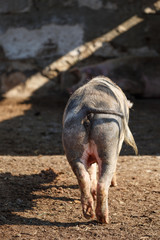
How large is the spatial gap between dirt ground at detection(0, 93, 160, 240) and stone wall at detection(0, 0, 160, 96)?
199 cm

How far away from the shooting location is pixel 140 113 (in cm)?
652

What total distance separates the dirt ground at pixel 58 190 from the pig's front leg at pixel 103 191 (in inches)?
3.1

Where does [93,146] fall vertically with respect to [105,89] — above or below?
below

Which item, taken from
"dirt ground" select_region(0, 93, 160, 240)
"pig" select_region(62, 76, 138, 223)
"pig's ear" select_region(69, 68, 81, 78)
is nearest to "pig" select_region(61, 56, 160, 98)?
"pig's ear" select_region(69, 68, 81, 78)

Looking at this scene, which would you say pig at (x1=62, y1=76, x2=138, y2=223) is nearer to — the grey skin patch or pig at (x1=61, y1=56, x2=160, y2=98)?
the grey skin patch

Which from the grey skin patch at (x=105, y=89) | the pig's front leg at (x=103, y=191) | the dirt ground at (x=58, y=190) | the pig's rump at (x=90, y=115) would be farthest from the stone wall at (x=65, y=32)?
the pig's front leg at (x=103, y=191)

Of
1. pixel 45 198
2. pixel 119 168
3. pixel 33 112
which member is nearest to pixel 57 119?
pixel 33 112

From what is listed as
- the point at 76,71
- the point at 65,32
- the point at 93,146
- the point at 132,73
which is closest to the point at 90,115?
the point at 93,146

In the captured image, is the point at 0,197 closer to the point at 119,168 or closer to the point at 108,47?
the point at 119,168

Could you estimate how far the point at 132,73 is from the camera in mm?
7410

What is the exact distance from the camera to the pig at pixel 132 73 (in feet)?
23.9

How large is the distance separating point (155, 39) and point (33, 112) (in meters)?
2.75

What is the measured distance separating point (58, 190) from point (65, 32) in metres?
4.73

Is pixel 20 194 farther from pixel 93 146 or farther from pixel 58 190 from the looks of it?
pixel 93 146
